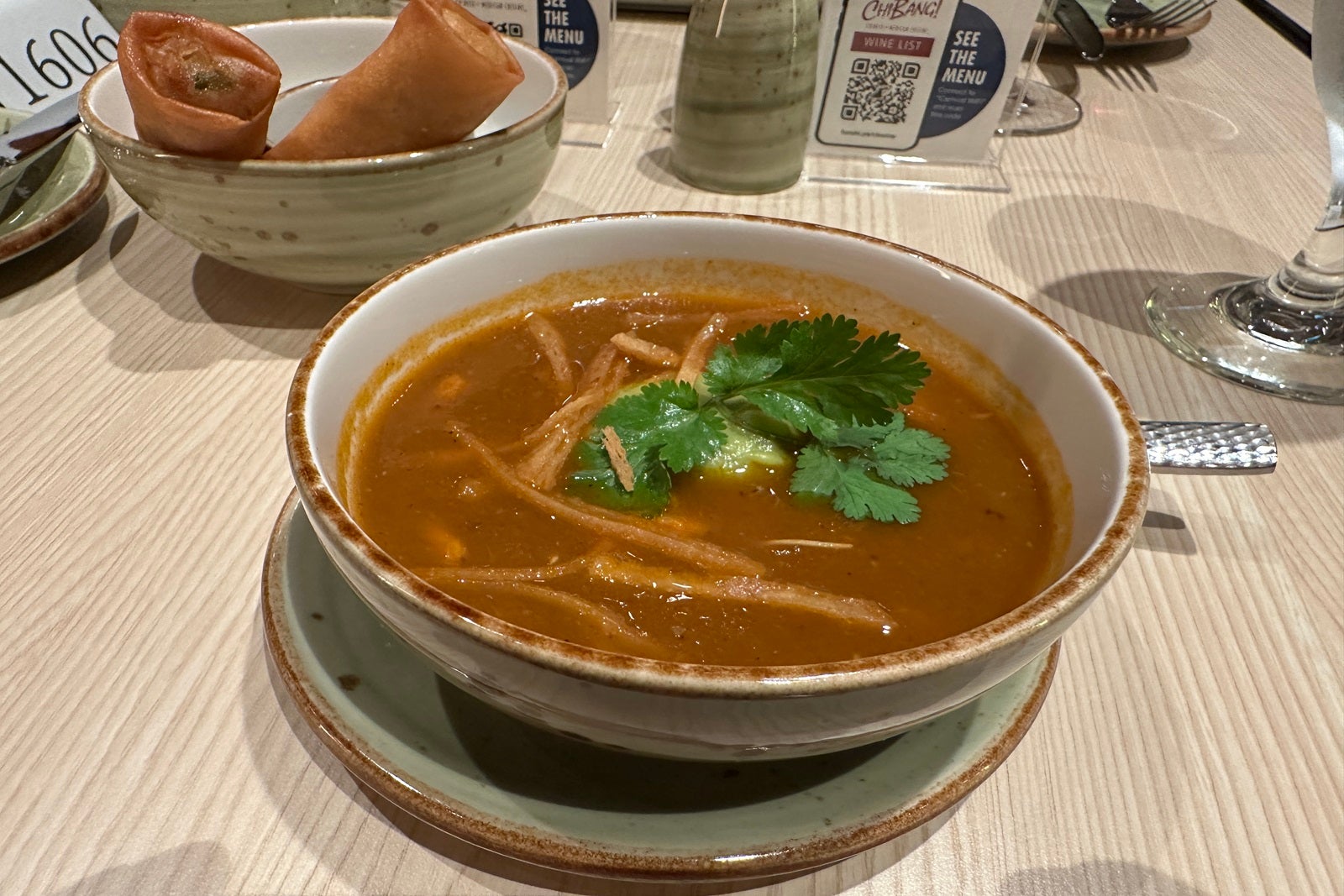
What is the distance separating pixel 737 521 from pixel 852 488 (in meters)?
0.15

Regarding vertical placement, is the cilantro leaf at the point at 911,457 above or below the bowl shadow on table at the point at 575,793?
above

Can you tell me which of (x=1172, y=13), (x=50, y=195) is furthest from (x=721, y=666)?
(x=1172, y=13)

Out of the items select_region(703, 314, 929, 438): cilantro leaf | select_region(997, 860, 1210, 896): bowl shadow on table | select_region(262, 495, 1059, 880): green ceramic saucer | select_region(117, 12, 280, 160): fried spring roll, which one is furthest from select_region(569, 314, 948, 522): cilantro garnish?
select_region(117, 12, 280, 160): fried spring roll

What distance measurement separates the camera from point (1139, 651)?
1163 mm

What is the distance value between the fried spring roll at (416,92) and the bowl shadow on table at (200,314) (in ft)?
1.01

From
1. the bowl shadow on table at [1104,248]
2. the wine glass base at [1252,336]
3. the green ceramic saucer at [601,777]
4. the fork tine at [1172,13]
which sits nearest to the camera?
the green ceramic saucer at [601,777]

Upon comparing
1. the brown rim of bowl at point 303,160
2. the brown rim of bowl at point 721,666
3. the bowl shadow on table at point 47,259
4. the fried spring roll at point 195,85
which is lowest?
the bowl shadow on table at point 47,259

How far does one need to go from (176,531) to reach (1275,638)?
1.54 meters

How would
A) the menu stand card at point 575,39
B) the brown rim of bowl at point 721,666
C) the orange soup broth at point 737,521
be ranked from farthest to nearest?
the menu stand card at point 575,39 < the orange soup broth at point 737,521 < the brown rim of bowl at point 721,666

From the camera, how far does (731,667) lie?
72 cm

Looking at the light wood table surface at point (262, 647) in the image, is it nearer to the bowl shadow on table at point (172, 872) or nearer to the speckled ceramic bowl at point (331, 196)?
the bowl shadow on table at point (172, 872)

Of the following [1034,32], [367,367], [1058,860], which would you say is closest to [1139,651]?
[1058,860]

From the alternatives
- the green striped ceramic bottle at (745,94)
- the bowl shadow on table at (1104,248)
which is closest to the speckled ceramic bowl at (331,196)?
the green striped ceramic bottle at (745,94)

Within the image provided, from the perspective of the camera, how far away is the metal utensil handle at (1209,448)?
1197 millimetres
